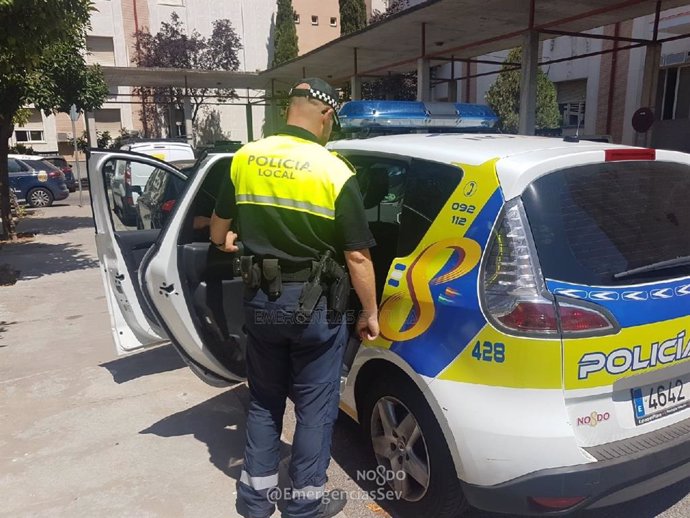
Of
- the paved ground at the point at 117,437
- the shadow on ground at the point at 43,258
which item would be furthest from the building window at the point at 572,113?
the paved ground at the point at 117,437

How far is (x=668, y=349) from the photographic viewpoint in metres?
2.12

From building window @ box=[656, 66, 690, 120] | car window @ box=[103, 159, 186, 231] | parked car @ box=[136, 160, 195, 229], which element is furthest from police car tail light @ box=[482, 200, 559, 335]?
building window @ box=[656, 66, 690, 120]

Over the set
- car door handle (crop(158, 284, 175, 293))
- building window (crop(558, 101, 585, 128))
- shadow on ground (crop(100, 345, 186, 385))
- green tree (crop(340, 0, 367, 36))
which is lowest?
shadow on ground (crop(100, 345, 186, 385))

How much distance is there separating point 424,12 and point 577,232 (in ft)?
31.9

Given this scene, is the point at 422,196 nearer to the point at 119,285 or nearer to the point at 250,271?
the point at 250,271

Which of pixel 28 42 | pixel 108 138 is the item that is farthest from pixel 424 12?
pixel 108 138

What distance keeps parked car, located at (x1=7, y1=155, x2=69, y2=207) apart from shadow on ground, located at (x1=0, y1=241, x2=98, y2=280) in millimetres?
6836

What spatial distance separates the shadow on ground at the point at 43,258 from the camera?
799 centimetres

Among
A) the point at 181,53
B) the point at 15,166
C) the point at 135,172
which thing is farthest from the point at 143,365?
the point at 181,53

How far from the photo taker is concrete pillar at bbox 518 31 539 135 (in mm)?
10016

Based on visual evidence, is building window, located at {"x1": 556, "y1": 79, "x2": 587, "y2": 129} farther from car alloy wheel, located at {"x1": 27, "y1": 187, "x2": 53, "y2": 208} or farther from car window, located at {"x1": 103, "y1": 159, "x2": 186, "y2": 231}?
car alloy wheel, located at {"x1": 27, "y1": 187, "x2": 53, "y2": 208}

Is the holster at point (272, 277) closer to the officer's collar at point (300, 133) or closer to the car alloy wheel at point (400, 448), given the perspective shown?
the officer's collar at point (300, 133)

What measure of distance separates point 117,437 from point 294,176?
2.19 metres

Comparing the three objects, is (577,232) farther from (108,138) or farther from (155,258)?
(108,138)
